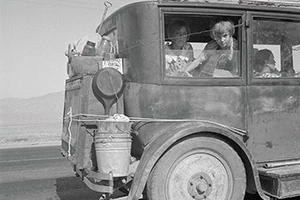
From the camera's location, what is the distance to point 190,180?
3.24 meters

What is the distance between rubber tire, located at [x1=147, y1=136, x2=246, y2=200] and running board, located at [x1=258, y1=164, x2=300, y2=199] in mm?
260

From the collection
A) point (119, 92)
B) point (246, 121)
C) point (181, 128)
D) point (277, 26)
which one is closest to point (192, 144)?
point (181, 128)

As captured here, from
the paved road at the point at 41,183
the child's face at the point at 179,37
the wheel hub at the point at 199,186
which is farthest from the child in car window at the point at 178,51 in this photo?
the paved road at the point at 41,183

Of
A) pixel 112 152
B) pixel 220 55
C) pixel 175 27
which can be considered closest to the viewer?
pixel 112 152

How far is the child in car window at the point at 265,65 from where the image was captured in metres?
3.72

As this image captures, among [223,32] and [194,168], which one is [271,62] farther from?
[194,168]

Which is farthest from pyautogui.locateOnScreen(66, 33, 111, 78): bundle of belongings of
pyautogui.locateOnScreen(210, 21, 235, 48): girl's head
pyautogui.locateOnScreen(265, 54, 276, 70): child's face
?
pyautogui.locateOnScreen(265, 54, 276, 70): child's face

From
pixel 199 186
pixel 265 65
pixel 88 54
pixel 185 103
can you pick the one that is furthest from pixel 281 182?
pixel 88 54

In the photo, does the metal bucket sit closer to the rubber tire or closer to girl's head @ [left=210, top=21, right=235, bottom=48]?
the rubber tire

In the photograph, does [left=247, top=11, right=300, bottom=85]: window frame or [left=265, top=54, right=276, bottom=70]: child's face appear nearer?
[left=247, top=11, right=300, bottom=85]: window frame

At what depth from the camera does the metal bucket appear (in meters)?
3.11

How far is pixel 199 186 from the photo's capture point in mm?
3227

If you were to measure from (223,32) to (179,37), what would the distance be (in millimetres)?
457

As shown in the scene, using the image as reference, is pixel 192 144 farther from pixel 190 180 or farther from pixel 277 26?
pixel 277 26
